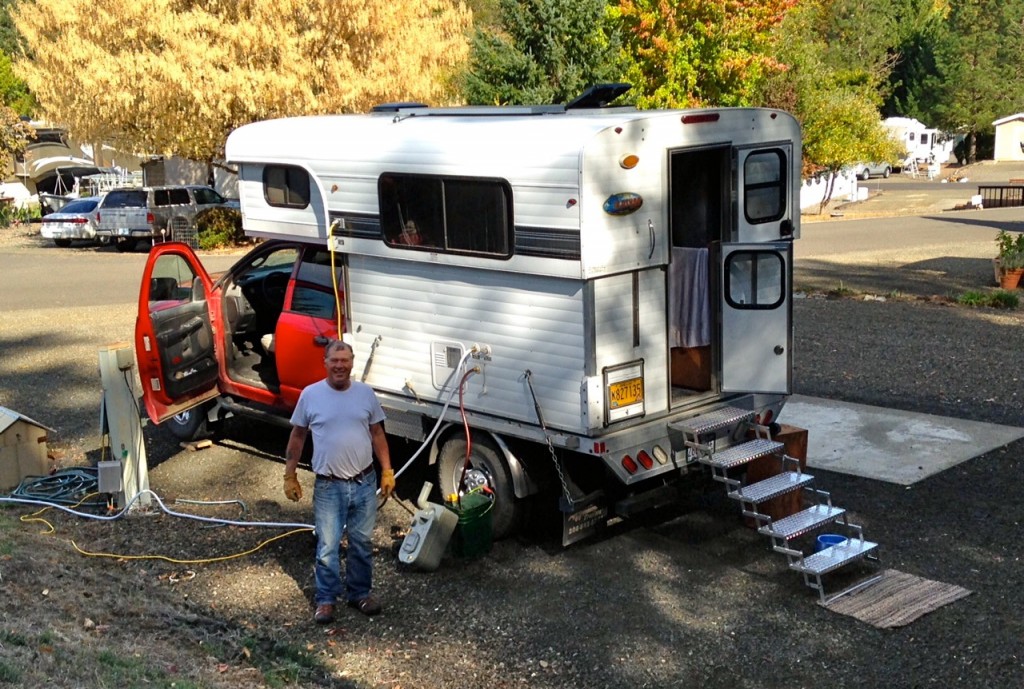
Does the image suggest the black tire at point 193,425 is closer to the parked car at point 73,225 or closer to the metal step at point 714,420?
the metal step at point 714,420

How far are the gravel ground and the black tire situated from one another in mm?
333

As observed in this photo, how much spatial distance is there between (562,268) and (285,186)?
2.97m

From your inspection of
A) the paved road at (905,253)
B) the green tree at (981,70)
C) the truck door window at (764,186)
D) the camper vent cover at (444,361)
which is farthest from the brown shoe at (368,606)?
the green tree at (981,70)

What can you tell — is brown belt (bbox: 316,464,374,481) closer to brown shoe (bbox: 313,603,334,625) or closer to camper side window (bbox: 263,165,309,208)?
brown shoe (bbox: 313,603,334,625)

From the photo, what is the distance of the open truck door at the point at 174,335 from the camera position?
880 centimetres

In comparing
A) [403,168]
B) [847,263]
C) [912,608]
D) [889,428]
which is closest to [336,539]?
[403,168]

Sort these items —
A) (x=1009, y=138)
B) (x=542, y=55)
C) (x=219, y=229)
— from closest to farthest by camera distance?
(x=542, y=55) → (x=219, y=229) → (x=1009, y=138)

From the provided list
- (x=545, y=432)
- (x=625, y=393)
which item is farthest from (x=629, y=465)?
(x=545, y=432)

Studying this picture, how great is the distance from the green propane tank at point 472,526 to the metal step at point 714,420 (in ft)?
4.39

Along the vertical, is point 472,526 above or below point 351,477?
below

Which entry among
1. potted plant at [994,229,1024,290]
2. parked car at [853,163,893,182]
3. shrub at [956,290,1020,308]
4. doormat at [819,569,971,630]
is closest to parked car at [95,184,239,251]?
potted plant at [994,229,1024,290]

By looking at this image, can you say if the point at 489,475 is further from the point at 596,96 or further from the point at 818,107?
the point at 818,107

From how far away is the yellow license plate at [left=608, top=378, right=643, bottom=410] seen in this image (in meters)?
7.14

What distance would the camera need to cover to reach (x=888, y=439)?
998 centimetres
